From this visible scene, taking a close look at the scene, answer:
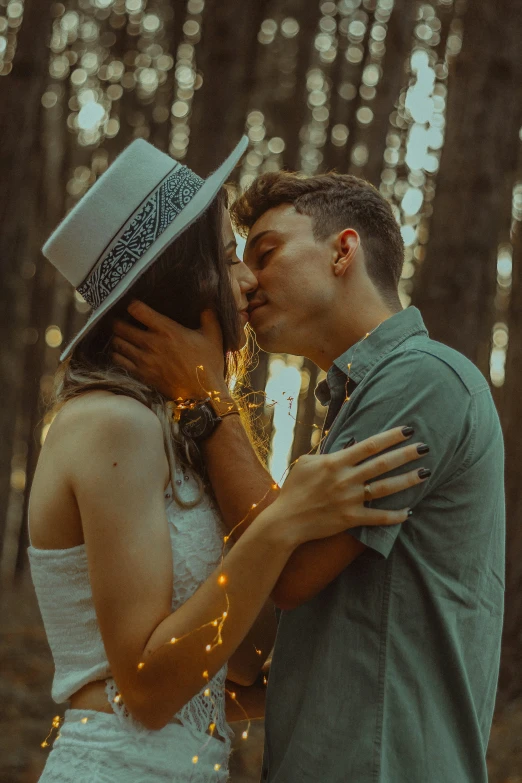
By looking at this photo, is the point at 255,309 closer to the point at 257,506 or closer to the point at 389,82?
the point at 257,506

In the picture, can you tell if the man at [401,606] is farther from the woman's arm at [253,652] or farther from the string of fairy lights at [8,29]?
the string of fairy lights at [8,29]

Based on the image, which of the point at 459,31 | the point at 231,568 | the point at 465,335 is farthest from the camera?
the point at 459,31

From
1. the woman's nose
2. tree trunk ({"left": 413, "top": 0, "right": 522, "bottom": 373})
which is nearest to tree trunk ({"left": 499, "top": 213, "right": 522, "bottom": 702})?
tree trunk ({"left": 413, "top": 0, "right": 522, "bottom": 373})

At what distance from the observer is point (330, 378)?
6.35 ft

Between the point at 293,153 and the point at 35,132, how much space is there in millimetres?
1750

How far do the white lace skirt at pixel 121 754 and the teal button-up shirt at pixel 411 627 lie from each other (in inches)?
6.4

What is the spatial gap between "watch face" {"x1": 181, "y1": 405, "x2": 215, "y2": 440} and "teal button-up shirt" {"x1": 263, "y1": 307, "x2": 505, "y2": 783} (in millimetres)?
339

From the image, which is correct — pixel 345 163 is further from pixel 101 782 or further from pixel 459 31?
pixel 101 782

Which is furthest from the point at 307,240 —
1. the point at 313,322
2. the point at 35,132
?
the point at 35,132

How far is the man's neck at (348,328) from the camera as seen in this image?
2.14m

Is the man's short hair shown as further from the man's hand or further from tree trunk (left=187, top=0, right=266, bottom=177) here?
tree trunk (left=187, top=0, right=266, bottom=177)

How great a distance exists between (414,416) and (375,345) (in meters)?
0.38

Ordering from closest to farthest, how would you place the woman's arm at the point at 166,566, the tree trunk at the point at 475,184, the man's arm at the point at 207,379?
the woman's arm at the point at 166,566 → the man's arm at the point at 207,379 → the tree trunk at the point at 475,184

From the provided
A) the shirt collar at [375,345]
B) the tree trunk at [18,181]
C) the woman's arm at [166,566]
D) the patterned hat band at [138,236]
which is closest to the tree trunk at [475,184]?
the tree trunk at [18,181]
